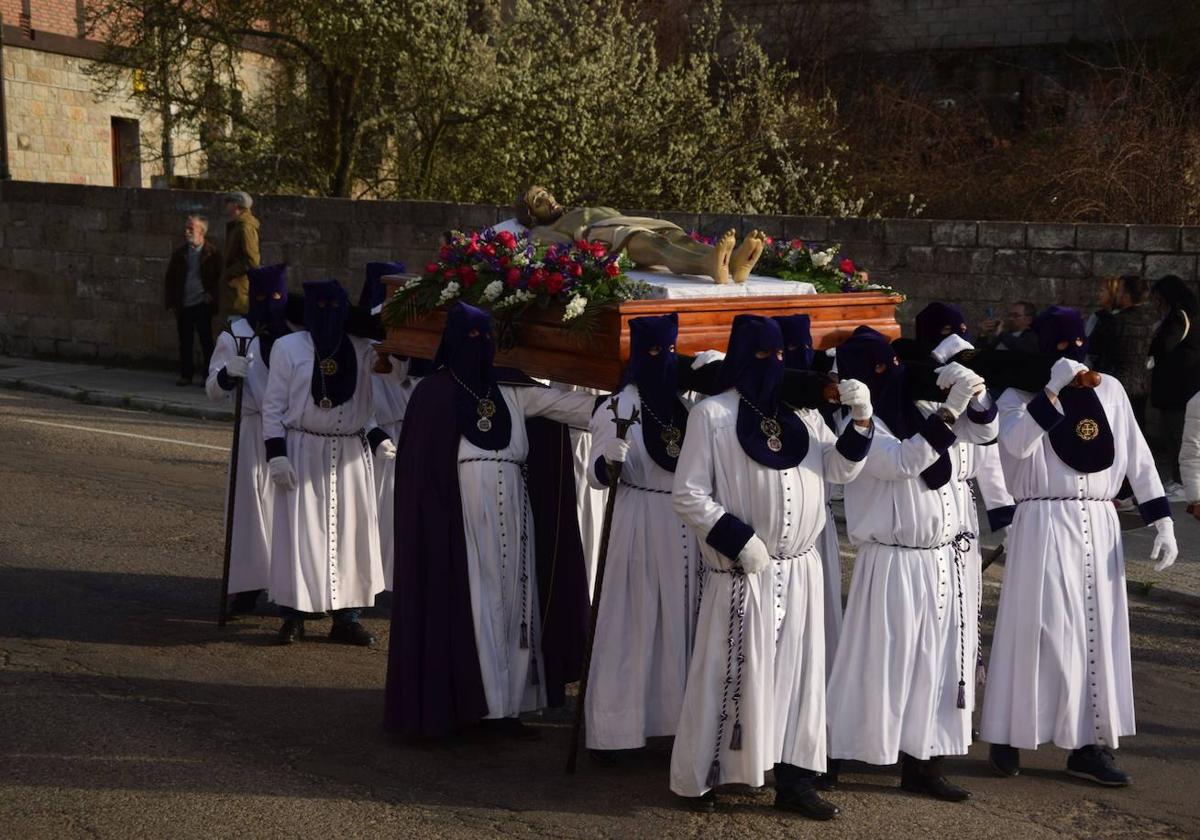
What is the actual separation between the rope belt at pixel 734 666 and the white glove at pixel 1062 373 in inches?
64.0

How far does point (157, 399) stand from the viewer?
618 inches

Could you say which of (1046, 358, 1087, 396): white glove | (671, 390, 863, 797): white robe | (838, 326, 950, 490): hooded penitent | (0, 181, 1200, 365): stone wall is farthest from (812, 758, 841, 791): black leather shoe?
(0, 181, 1200, 365): stone wall

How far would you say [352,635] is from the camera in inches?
328

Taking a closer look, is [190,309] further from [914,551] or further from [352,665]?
[914,551]

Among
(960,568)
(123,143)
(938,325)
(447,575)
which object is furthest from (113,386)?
(123,143)

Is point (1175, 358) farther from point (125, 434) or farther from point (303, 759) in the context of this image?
point (125, 434)

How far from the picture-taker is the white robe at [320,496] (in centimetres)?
817

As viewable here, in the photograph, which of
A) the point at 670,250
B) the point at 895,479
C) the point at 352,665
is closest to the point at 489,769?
the point at 352,665

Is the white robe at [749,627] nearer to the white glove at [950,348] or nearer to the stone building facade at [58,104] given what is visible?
the white glove at [950,348]

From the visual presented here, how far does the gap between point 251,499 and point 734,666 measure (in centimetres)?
364

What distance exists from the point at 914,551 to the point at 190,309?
11.7 m

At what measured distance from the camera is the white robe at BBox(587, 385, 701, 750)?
6.54 metres

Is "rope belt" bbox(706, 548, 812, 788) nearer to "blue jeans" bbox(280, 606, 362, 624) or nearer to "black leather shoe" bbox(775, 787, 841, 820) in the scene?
"black leather shoe" bbox(775, 787, 841, 820)

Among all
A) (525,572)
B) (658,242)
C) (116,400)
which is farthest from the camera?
(116,400)
